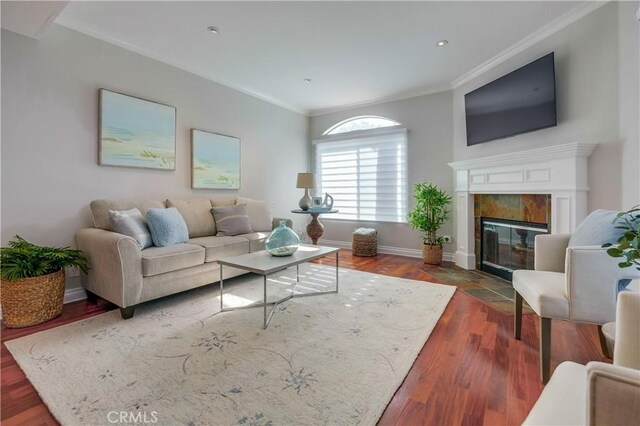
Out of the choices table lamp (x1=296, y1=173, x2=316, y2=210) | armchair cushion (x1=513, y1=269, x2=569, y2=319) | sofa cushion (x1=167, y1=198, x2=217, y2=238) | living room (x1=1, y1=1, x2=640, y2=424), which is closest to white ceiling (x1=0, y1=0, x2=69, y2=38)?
living room (x1=1, y1=1, x2=640, y2=424)

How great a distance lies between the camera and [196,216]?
3.32m

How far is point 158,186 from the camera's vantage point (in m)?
3.28

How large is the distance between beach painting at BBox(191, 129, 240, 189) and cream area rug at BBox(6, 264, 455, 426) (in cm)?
168

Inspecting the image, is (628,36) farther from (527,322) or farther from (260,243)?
(260,243)

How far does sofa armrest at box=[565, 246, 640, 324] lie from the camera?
55.1 inches

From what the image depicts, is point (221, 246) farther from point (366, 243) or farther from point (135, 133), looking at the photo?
point (366, 243)

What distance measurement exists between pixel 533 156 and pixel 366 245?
2425mm

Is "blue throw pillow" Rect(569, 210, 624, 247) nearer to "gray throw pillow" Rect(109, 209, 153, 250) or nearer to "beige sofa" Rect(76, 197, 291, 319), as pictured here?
"beige sofa" Rect(76, 197, 291, 319)

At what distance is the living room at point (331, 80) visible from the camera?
1.73 m

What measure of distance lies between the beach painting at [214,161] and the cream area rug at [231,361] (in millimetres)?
1684

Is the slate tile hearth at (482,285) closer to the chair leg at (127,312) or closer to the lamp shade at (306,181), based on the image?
the lamp shade at (306,181)

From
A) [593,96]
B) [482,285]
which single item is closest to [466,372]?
[482,285]

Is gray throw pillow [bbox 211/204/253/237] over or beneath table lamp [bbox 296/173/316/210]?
beneath

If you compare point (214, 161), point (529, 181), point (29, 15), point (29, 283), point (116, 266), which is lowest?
point (29, 283)
